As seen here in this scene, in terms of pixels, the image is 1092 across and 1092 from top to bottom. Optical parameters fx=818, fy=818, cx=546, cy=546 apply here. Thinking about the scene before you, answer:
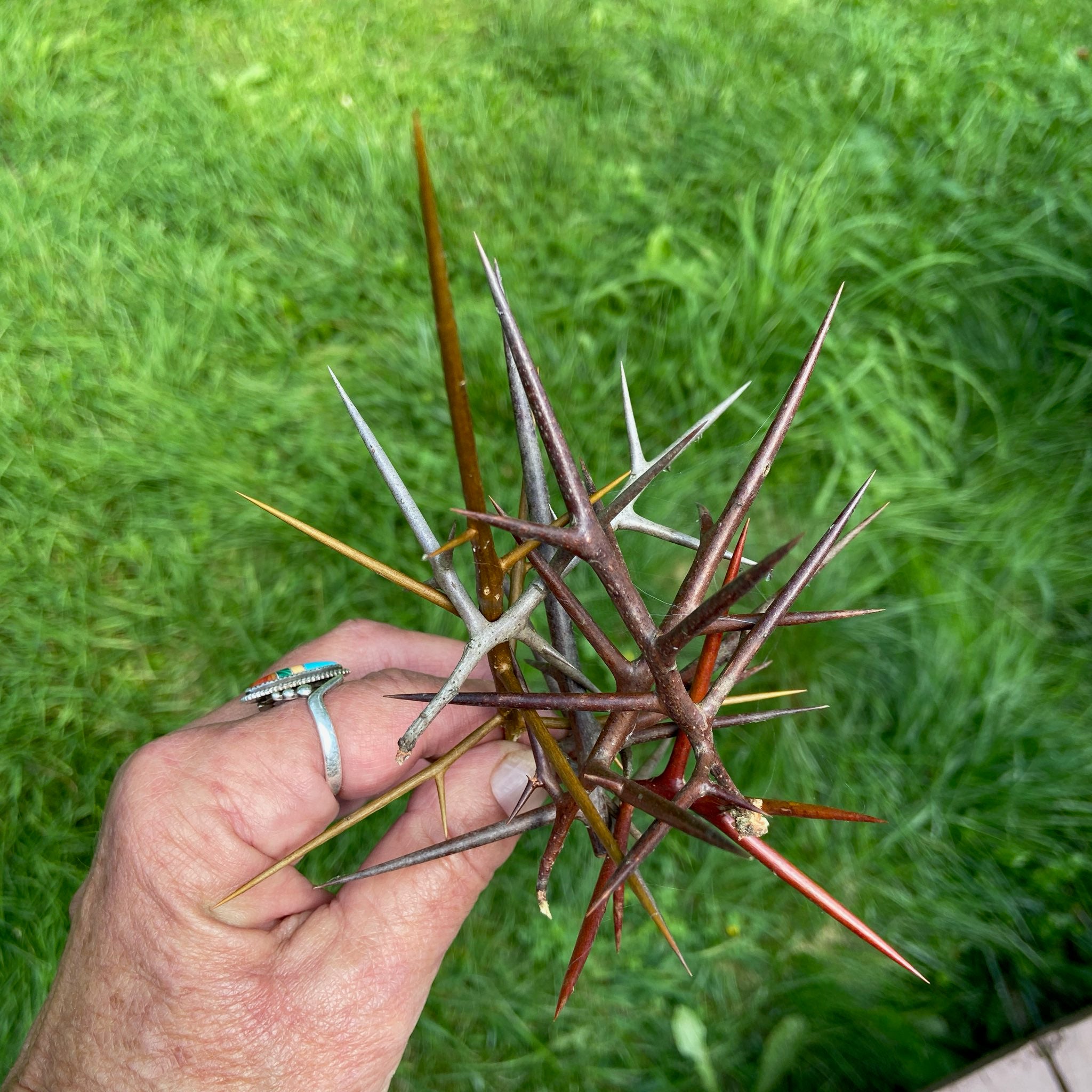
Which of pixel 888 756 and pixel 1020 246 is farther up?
pixel 1020 246

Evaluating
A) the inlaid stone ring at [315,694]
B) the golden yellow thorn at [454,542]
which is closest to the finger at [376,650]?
the inlaid stone ring at [315,694]

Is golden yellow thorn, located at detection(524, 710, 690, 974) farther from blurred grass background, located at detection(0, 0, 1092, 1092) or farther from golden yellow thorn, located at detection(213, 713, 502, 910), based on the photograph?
blurred grass background, located at detection(0, 0, 1092, 1092)

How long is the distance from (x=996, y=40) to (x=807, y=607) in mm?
2545

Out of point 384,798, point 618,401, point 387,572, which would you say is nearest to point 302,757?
point 384,798

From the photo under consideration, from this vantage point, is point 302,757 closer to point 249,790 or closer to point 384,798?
point 249,790

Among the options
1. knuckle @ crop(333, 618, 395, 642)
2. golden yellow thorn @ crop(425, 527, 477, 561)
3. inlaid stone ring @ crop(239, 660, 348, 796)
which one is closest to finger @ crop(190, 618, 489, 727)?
knuckle @ crop(333, 618, 395, 642)

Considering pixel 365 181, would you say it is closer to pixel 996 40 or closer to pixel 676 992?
pixel 996 40

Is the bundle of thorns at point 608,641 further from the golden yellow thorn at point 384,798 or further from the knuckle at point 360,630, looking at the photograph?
the knuckle at point 360,630

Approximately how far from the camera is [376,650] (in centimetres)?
184

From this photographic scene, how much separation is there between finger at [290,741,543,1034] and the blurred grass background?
938 mm

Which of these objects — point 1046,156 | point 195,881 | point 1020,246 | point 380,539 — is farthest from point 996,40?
point 195,881

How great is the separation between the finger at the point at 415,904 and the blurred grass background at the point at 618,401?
3.08 feet

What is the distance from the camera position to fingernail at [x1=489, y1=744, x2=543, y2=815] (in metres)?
1.35

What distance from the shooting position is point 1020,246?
8.63 feet
